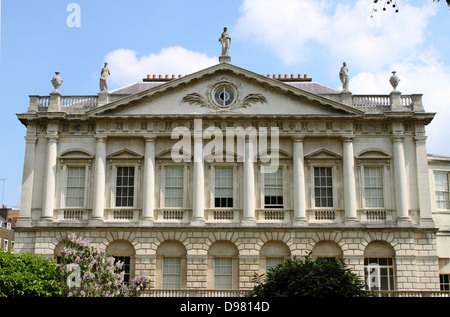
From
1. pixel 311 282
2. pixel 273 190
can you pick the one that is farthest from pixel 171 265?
pixel 311 282

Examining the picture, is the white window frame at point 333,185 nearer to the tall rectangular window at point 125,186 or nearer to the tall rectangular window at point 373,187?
the tall rectangular window at point 373,187

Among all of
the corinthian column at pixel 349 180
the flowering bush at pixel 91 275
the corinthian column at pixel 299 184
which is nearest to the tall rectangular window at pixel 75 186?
the flowering bush at pixel 91 275

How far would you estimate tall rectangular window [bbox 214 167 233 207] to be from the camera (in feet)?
113

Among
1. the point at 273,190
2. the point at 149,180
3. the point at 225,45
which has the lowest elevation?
the point at 273,190

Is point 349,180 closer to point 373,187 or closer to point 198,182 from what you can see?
point 373,187

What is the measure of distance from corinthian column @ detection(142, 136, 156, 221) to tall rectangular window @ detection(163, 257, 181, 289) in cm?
246

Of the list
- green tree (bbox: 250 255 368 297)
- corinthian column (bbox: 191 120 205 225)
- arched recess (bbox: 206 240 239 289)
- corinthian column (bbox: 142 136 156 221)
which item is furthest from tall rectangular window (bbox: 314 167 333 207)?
green tree (bbox: 250 255 368 297)

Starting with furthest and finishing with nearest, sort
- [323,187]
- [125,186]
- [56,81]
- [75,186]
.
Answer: [56,81]
[75,186]
[125,186]
[323,187]

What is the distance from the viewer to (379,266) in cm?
3312

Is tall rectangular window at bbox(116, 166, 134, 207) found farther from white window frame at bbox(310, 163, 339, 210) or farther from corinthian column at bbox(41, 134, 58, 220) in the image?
white window frame at bbox(310, 163, 339, 210)

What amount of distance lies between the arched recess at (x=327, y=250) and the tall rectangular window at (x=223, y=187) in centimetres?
517

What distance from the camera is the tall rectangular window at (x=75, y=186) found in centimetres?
3459

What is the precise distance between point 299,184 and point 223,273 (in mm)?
6262
